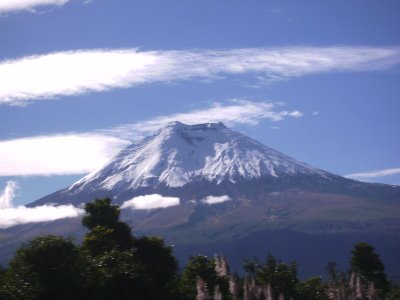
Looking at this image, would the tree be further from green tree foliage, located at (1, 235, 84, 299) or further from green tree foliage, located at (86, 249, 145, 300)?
green tree foliage, located at (1, 235, 84, 299)

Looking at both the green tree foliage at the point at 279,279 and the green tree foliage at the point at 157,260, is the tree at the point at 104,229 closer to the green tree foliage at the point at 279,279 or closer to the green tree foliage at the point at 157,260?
the green tree foliage at the point at 157,260

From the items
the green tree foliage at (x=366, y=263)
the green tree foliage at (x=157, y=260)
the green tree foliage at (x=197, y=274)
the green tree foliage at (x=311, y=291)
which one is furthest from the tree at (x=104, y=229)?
the green tree foliage at (x=366, y=263)

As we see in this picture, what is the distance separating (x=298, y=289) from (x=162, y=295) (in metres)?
12.5

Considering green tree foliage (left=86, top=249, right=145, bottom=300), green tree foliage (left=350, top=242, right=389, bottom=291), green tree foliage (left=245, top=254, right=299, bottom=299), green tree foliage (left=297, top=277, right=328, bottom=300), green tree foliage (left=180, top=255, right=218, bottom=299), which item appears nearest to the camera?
green tree foliage (left=86, top=249, right=145, bottom=300)

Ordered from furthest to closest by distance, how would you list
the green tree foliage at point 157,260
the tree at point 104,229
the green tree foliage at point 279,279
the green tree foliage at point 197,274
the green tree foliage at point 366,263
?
the green tree foliage at point 366,263
the tree at point 104,229
the green tree foliage at point 157,260
the green tree foliage at point 279,279
the green tree foliage at point 197,274

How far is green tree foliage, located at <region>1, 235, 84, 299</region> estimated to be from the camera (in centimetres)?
4666

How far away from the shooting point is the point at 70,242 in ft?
170

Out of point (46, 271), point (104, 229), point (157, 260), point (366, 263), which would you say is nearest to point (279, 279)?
point (157, 260)

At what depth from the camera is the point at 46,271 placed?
160 feet

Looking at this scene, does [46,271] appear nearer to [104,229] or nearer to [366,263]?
[104,229]

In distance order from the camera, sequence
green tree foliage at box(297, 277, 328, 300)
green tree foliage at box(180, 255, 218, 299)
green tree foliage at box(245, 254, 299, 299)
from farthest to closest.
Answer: green tree foliage at box(297, 277, 328, 300) → green tree foliage at box(245, 254, 299, 299) → green tree foliage at box(180, 255, 218, 299)

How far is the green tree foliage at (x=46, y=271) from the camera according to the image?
153 ft

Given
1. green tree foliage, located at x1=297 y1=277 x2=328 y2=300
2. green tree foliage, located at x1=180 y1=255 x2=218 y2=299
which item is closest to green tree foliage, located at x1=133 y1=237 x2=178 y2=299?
green tree foliage, located at x1=180 y1=255 x2=218 y2=299

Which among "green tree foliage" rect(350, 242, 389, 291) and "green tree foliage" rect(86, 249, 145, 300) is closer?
"green tree foliage" rect(86, 249, 145, 300)
